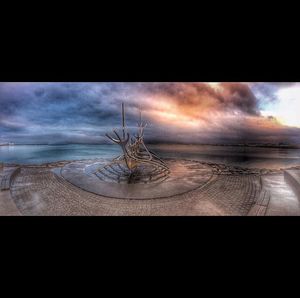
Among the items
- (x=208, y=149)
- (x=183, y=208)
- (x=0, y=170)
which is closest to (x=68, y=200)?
(x=183, y=208)

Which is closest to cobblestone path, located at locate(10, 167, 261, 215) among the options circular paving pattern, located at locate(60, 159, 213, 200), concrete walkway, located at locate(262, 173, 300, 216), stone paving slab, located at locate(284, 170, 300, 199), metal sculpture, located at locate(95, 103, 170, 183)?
circular paving pattern, located at locate(60, 159, 213, 200)

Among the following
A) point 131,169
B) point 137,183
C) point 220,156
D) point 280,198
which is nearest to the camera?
point 280,198

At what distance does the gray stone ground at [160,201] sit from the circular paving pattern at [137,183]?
0.16m

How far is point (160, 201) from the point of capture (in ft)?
11.5

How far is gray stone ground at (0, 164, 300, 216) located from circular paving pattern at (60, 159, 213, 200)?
0.51ft

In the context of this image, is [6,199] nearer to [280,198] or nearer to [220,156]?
[280,198]

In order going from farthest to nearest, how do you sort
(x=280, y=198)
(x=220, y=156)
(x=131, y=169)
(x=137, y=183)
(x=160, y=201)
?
(x=220, y=156)
(x=131, y=169)
(x=137, y=183)
(x=280, y=198)
(x=160, y=201)

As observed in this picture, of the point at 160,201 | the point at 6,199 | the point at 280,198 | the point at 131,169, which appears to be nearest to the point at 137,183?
the point at 131,169

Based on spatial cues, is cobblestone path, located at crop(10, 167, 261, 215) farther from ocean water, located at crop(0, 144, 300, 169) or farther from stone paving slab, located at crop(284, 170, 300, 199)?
ocean water, located at crop(0, 144, 300, 169)

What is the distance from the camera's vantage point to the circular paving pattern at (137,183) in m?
3.79

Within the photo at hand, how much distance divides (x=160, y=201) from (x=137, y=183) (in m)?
0.97

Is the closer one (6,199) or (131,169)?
(6,199)

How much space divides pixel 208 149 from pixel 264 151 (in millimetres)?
2672

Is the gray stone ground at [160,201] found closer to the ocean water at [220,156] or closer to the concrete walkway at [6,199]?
the concrete walkway at [6,199]
